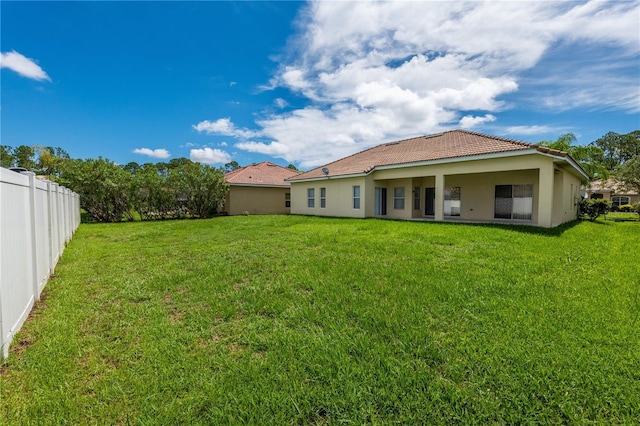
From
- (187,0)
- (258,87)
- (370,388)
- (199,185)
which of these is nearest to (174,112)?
(199,185)

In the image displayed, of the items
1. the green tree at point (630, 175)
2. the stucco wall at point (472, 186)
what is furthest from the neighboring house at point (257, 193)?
the green tree at point (630, 175)

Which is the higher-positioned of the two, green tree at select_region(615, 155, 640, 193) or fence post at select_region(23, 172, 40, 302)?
green tree at select_region(615, 155, 640, 193)

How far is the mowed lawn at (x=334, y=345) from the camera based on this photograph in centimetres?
250

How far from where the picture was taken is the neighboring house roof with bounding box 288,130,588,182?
40.6ft

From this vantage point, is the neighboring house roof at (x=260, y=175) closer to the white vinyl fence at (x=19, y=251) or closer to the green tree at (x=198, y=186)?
the green tree at (x=198, y=186)

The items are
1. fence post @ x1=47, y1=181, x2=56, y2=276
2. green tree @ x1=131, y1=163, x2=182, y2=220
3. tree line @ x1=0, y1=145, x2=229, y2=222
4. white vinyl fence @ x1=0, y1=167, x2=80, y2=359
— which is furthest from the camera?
green tree @ x1=131, y1=163, x2=182, y2=220

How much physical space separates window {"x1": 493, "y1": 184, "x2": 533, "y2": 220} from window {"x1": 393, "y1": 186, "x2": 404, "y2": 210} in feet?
16.1

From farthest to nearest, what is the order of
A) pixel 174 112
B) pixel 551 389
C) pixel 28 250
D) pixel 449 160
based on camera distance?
1. pixel 174 112
2. pixel 449 160
3. pixel 28 250
4. pixel 551 389

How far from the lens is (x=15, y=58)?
14.0 metres

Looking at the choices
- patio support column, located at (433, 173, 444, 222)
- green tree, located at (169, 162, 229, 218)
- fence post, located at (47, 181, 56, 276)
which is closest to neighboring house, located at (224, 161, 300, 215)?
green tree, located at (169, 162, 229, 218)

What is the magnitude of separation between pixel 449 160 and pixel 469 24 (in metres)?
5.61

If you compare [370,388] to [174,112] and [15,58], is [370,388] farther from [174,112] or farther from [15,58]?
[174,112]

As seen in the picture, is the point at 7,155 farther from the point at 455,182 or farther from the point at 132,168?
the point at 455,182

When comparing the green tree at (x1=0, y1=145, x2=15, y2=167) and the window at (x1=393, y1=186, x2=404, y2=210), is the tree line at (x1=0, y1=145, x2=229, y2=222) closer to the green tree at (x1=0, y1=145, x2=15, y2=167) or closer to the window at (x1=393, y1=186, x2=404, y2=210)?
the window at (x1=393, y1=186, x2=404, y2=210)
